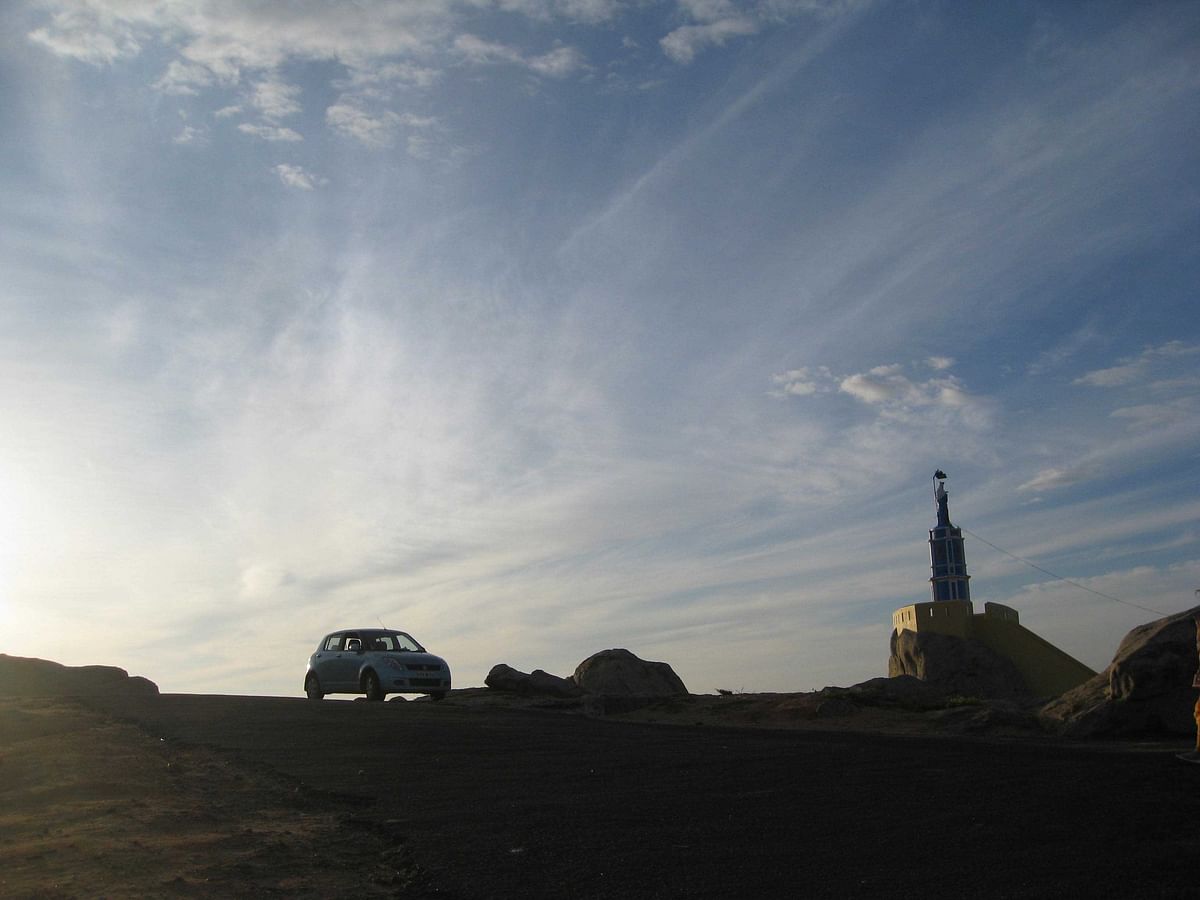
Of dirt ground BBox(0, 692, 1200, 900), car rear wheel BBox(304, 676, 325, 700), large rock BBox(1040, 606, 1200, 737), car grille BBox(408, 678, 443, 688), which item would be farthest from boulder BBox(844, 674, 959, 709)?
car rear wheel BBox(304, 676, 325, 700)

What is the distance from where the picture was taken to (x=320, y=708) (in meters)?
17.8

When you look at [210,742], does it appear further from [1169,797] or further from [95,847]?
[1169,797]

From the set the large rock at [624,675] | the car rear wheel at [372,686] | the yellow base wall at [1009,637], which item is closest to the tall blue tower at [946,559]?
the yellow base wall at [1009,637]

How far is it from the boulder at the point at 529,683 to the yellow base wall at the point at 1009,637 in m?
13.9

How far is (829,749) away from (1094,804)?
12.1ft

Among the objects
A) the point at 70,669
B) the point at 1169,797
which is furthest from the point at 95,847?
the point at 70,669

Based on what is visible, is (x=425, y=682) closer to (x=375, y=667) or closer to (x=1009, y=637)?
(x=375, y=667)

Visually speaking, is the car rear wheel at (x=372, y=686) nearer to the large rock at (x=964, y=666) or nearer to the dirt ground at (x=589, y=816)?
the dirt ground at (x=589, y=816)

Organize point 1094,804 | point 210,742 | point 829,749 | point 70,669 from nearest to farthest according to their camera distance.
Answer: point 1094,804 < point 829,749 < point 210,742 < point 70,669

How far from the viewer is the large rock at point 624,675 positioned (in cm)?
2695

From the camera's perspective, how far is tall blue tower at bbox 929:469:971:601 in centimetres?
4147

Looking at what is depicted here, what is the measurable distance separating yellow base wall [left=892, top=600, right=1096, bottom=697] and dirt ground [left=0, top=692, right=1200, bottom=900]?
1932 centimetres

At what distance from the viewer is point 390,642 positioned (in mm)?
22062

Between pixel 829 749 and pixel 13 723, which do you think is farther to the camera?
pixel 13 723
